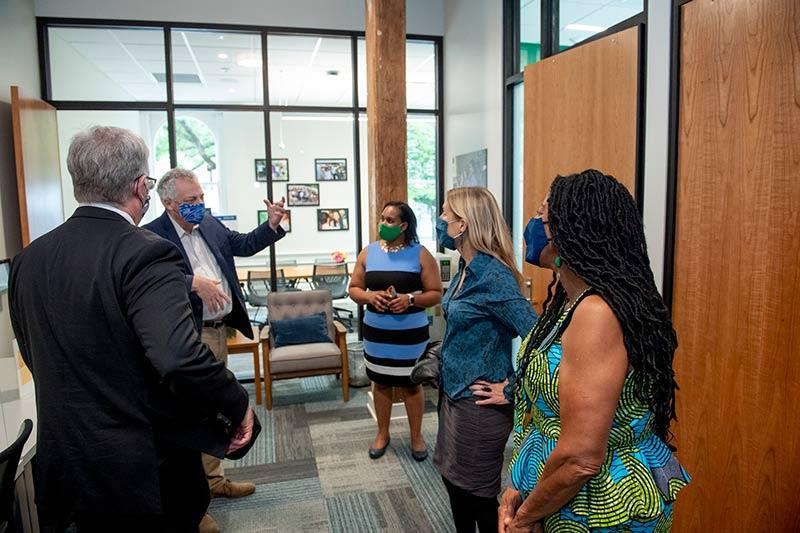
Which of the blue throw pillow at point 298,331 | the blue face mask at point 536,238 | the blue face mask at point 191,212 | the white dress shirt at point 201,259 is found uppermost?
the blue face mask at point 191,212

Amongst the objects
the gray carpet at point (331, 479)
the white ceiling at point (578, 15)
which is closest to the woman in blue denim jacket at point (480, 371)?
the gray carpet at point (331, 479)

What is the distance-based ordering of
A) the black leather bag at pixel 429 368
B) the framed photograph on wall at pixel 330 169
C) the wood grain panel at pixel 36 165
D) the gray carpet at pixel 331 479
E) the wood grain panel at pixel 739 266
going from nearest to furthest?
the wood grain panel at pixel 739 266, the black leather bag at pixel 429 368, the gray carpet at pixel 331 479, the wood grain panel at pixel 36 165, the framed photograph on wall at pixel 330 169

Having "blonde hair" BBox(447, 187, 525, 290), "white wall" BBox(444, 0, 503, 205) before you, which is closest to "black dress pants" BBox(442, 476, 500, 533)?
"blonde hair" BBox(447, 187, 525, 290)

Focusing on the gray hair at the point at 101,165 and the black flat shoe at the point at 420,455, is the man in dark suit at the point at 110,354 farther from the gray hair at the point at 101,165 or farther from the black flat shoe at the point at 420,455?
the black flat shoe at the point at 420,455

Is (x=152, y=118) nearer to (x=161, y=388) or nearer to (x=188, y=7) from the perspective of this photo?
(x=188, y=7)

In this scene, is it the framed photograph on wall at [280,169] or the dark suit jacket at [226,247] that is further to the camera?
the framed photograph on wall at [280,169]

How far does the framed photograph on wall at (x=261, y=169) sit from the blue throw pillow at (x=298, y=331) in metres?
1.41

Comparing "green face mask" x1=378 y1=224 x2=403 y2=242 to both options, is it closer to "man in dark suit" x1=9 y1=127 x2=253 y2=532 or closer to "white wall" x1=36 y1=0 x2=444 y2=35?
"man in dark suit" x1=9 y1=127 x2=253 y2=532

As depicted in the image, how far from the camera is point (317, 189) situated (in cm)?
498

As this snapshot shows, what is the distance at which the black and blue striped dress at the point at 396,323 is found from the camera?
294 cm

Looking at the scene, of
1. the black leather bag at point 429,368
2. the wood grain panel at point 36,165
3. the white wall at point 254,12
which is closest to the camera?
the black leather bag at point 429,368

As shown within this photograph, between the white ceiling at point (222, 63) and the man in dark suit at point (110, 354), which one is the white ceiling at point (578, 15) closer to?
the white ceiling at point (222, 63)

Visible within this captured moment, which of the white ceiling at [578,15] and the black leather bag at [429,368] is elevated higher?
the white ceiling at [578,15]

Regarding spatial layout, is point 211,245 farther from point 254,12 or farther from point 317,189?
point 254,12
